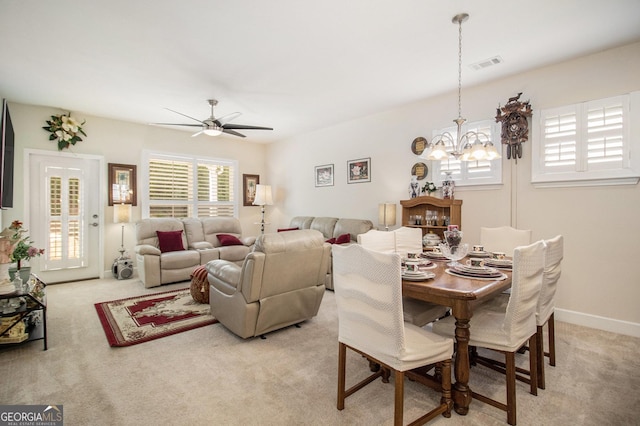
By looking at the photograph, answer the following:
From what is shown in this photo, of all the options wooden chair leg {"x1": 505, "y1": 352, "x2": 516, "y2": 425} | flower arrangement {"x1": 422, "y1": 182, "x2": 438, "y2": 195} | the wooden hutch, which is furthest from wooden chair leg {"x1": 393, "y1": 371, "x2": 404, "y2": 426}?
flower arrangement {"x1": 422, "y1": 182, "x2": 438, "y2": 195}

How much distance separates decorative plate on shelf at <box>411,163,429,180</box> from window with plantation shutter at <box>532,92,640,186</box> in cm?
133

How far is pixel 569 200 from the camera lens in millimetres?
3260

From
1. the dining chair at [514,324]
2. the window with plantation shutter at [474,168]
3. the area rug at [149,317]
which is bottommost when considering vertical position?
the area rug at [149,317]

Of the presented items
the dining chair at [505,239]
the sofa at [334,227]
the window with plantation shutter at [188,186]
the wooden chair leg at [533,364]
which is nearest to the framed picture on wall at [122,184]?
the window with plantation shutter at [188,186]

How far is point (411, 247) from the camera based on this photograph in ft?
10.2

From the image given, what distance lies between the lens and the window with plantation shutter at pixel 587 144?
9.57 ft

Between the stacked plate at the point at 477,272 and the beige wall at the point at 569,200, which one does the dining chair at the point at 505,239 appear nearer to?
the beige wall at the point at 569,200

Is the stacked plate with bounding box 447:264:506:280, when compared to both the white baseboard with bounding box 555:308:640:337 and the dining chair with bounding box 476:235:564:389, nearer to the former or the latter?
the dining chair with bounding box 476:235:564:389

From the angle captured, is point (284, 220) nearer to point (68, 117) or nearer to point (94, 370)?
point (68, 117)

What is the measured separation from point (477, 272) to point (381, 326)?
0.85 metres

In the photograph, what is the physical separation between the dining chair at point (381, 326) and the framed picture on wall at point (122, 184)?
5143mm

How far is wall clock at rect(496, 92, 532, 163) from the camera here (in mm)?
3455

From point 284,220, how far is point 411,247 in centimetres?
438

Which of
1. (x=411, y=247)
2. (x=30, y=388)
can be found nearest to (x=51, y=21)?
(x=30, y=388)
